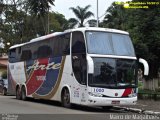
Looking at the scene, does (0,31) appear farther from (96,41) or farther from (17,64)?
(96,41)

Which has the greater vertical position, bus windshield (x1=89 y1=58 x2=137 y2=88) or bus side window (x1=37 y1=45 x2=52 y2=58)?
bus side window (x1=37 y1=45 x2=52 y2=58)

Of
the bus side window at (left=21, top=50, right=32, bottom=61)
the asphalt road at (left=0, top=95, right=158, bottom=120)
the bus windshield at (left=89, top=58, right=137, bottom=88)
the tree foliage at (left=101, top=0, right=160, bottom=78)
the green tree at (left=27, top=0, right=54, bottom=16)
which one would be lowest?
the asphalt road at (left=0, top=95, right=158, bottom=120)

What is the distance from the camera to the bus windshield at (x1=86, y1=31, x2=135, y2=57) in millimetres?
21272

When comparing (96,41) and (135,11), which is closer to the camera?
(96,41)

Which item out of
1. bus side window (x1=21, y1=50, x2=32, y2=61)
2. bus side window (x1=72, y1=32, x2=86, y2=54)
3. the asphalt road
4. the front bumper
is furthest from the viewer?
bus side window (x1=21, y1=50, x2=32, y2=61)

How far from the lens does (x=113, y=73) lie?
833 inches

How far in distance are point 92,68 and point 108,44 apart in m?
1.97

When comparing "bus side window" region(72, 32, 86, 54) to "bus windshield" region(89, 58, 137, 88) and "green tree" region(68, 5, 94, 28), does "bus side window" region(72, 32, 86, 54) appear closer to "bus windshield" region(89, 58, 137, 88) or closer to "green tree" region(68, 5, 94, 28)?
"bus windshield" region(89, 58, 137, 88)

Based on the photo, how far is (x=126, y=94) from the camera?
2133cm

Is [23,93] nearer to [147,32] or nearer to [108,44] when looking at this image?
[147,32]

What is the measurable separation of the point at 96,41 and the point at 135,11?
13.2m

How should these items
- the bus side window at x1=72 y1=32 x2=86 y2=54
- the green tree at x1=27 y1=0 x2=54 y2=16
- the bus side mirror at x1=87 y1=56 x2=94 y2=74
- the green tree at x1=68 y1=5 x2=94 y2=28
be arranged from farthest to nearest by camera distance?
the green tree at x1=68 y1=5 x2=94 y2=28 → the green tree at x1=27 y1=0 x2=54 y2=16 → the bus side window at x1=72 y1=32 x2=86 y2=54 → the bus side mirror at x1=87 y1=56 x2=94 y2=74

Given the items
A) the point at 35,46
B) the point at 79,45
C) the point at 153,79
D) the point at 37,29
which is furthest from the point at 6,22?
the point at 79,45

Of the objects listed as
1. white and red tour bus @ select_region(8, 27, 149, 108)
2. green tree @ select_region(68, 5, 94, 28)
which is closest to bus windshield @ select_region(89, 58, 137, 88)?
white and red tour bus @ select_region(8, 27, 149, 108)
